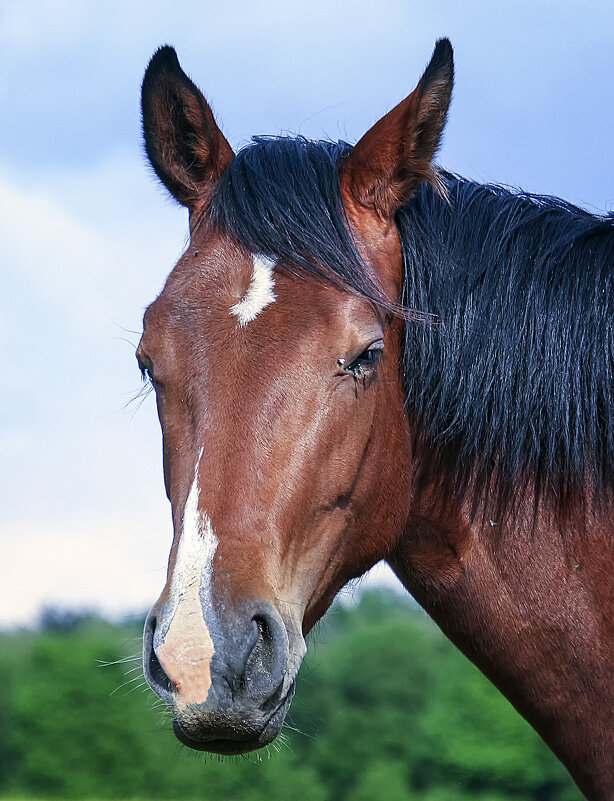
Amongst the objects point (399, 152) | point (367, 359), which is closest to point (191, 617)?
point (367, 359)

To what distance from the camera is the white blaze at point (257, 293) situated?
3033 mm

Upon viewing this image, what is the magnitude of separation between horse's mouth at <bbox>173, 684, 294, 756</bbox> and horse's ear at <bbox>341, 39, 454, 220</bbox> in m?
1.97

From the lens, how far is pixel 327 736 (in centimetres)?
6181

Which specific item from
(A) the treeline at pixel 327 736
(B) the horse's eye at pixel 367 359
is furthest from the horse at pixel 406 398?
(A) the treeline at pixel 327 736

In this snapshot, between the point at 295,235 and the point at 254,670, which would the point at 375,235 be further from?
the point at 254,670

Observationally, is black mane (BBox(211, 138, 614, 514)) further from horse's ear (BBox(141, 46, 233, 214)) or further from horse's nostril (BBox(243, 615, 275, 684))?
horse's nostril (BBox(243, 615, 275, 684))

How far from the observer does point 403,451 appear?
3250 mm

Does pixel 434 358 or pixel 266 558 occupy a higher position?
pixel 434 358

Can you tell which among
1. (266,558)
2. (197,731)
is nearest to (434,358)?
(266,558)

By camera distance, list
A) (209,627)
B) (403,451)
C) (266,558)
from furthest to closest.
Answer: (403,451) < (266,558) < (209,627)

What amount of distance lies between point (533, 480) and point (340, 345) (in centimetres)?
92

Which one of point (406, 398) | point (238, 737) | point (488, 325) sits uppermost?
point (488, 325)

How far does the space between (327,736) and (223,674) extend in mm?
63775

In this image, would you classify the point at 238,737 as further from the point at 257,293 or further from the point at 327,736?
the point at 327,736
